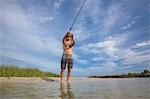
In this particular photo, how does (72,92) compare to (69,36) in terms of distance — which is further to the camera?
(69,36)

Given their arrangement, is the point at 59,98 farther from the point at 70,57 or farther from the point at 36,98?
the point at 70,57

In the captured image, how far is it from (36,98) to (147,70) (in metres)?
20.5

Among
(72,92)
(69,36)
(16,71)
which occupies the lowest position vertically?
(72,92)

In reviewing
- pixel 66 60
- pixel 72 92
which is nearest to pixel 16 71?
pixel 66 60

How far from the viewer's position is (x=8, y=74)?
44.9 ft

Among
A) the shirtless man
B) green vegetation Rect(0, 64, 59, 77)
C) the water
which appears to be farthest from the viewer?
green vegetation Rect(0, 64, 59, 77)

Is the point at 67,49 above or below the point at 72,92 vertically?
above

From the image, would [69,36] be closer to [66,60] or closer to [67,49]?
[67,49]

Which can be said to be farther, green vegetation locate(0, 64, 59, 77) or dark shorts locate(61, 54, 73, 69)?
green vegetation locate(0, 64, 59, 77)

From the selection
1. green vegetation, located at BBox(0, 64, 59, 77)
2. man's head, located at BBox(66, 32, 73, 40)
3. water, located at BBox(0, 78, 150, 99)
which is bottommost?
water, located at BBox(0, 78, 150, 99)

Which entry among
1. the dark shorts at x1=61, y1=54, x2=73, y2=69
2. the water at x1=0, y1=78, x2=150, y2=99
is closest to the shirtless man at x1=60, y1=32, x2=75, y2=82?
the dark shorts at x1=61, y1=54, x2=73, y2=69

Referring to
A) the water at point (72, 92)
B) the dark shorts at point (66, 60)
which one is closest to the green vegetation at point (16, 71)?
the dark shorts at point (66, 60)

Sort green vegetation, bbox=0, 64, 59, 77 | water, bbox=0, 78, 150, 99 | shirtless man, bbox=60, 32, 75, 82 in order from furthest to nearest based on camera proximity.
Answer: green vegetation, bbox=0, 64, 59, 77, shirtless man, bbox=60, 32, 75, 82, water, bbox=0, 78, 150, 99

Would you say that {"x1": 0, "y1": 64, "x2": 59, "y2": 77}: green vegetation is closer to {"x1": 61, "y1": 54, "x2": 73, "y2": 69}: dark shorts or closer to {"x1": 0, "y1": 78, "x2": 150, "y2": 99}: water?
{"x1": 61, "y1": 54, "x2": 73, "y2": 69}: dark shorts
